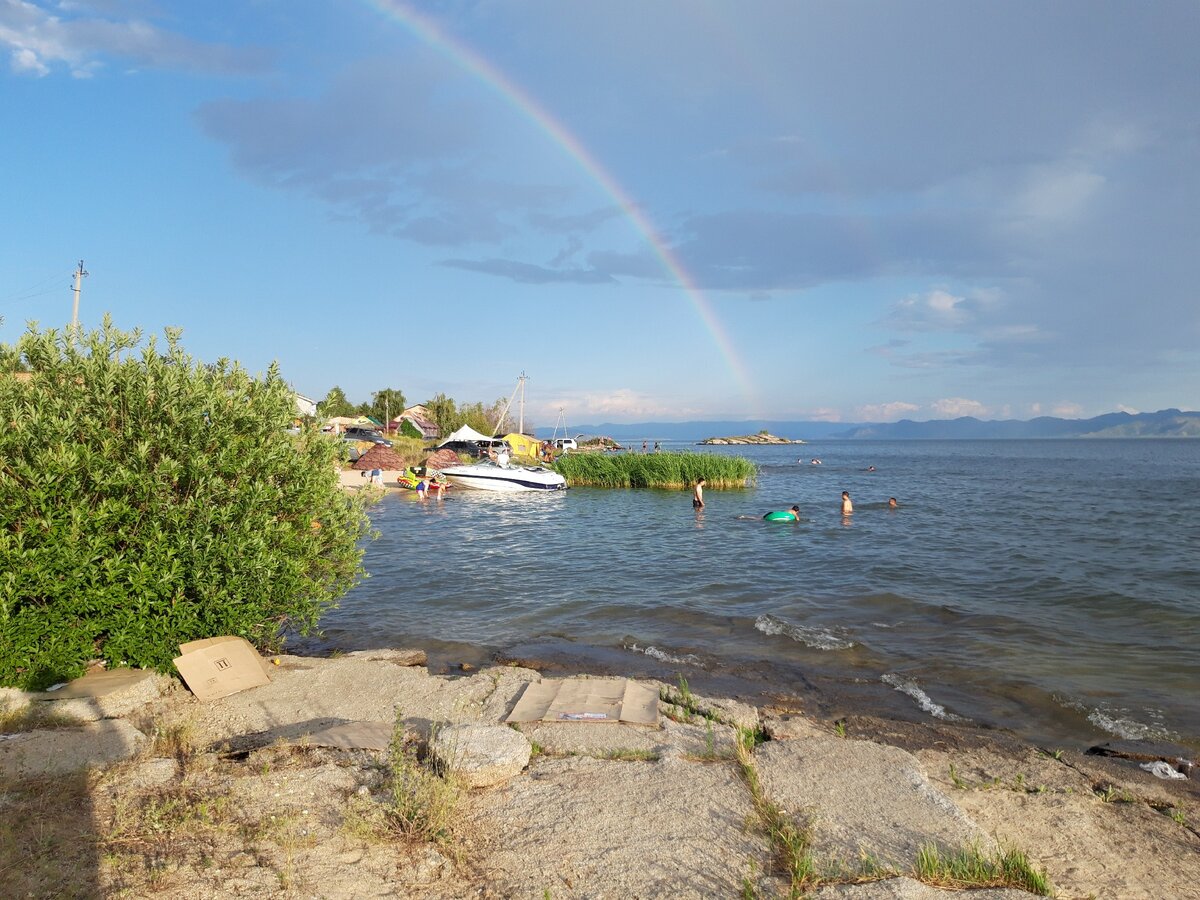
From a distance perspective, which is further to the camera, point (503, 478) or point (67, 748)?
point (503, 478)

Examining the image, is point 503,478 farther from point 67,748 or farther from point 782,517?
point 67,748

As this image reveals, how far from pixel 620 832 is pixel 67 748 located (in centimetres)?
419

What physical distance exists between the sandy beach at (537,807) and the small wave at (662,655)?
3300mm

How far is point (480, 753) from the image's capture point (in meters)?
5.06

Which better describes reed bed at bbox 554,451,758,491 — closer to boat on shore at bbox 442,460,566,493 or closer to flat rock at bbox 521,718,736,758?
boat on shore at bbox 442,460,566,493

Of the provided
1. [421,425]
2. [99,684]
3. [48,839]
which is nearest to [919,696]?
[48,839]

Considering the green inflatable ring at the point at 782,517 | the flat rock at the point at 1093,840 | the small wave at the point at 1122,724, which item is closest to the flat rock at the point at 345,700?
the flat rock at the point at 1093,840

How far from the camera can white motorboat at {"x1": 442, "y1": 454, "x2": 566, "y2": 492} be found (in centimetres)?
→ 4075

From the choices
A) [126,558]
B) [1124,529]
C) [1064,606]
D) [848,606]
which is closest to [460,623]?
[126,558]

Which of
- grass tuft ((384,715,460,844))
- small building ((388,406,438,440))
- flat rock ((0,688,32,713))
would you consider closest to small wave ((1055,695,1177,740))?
grass tuft ((384,715,460,844))

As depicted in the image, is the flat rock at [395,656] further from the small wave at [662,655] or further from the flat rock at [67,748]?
the flat rock at [67,748]

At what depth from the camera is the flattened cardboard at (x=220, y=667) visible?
6910mm

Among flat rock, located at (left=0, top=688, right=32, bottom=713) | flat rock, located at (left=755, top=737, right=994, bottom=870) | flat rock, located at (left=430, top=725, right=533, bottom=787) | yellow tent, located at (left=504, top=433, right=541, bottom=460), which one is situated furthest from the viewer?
yellow tent, located at (left=504, top=433, right=541, bottom=460)

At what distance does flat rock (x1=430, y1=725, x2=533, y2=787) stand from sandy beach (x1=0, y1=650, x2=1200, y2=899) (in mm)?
17
